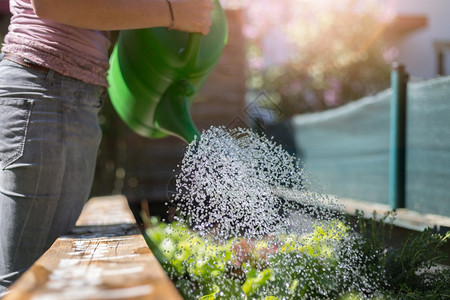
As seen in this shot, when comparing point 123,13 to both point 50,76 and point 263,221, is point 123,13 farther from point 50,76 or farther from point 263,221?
point 263,221

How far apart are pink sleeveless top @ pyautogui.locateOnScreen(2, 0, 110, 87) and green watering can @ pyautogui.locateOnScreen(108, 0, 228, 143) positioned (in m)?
0.17

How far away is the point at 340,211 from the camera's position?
111 centimetres

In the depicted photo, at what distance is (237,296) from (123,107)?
31.7 inches

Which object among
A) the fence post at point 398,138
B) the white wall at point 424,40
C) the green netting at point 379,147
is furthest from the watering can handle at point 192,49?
the white wall at point 424,40

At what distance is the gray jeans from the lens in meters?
1.09

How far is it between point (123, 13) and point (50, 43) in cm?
25

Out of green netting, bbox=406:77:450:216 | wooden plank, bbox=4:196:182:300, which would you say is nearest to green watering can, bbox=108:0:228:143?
wooden plank, bbox=4:196:182:300

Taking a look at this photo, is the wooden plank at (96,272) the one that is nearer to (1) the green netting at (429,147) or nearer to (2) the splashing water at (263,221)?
(2) the splashing water at (263,221)

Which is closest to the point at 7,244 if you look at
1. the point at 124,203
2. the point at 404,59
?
the point at 124,203

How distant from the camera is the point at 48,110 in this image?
1128mm

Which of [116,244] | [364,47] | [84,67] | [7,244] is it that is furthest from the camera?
[364,47]

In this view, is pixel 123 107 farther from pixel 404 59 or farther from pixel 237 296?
pixel 404 59

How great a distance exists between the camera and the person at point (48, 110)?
42.9 inches

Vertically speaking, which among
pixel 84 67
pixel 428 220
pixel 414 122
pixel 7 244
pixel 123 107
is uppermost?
pixel 84 67
